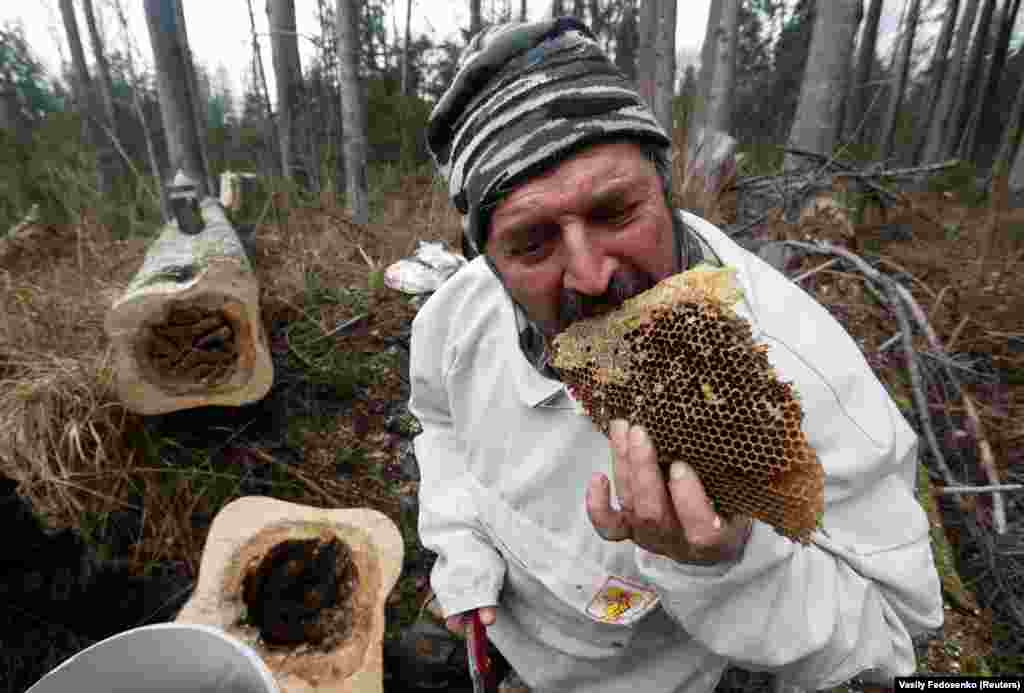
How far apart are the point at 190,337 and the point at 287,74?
21.4 feet

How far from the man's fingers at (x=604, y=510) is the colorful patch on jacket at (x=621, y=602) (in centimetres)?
45

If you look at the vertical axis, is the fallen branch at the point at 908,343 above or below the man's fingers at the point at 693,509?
below

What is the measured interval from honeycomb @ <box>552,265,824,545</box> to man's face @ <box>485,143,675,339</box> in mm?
117

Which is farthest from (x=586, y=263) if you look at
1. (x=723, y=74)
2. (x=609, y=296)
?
(x=723, y=74)

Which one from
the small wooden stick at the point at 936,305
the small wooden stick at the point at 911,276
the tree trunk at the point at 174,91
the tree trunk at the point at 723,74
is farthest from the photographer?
the tree trunk at the point at 723,74

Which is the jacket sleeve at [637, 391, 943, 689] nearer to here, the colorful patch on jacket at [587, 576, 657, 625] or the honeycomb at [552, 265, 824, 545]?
the honeycomb at [552, 265, 824, 545]

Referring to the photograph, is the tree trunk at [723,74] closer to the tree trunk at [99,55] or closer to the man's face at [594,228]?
the man's face at [594,228]

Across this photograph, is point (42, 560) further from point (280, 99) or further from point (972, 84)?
point (972, 84)

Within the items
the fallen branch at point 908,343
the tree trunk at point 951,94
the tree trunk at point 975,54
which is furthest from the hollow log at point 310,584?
the tree trunk at point 975,54

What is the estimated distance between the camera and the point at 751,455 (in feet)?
2.85

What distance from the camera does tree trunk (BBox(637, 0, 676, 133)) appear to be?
675 cm

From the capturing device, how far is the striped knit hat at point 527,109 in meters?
1.12

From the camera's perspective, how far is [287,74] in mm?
7906

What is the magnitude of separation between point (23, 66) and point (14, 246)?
17237mm
